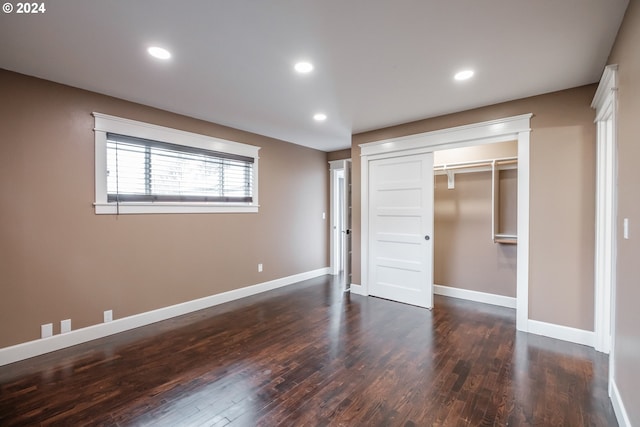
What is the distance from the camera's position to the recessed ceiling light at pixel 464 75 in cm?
265

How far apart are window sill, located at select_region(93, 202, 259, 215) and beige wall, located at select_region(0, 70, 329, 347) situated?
73 mm

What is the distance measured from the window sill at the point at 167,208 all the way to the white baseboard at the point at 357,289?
203 cm

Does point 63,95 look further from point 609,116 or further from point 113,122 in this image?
point 609,116

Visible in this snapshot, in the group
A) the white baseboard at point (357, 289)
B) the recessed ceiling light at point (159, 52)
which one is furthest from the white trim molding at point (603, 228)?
the recessed ceiling light at point (159, 52)

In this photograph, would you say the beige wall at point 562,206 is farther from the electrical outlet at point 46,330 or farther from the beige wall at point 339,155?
the electrical outlet at point 46,330

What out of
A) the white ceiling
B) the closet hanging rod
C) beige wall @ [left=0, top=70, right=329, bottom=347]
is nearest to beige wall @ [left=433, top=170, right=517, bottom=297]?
the closet hanging rod

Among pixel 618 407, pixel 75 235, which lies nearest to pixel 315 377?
pixel 618 407

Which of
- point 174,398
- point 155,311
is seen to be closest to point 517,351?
point 174,398

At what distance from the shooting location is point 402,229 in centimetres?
429

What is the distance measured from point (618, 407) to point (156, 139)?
4.81 m

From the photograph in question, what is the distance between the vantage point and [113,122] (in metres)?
3.21

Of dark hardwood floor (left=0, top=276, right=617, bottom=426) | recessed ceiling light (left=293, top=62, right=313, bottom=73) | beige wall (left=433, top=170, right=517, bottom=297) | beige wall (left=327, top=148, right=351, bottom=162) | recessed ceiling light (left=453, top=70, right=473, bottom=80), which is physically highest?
recessed ceiling light (left=453, top=70, right=473, bottom=80)

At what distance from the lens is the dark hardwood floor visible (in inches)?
76.2

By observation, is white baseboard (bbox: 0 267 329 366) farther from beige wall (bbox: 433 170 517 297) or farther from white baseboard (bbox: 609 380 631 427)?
white baseboard (bbox: 609 380 631 427)
